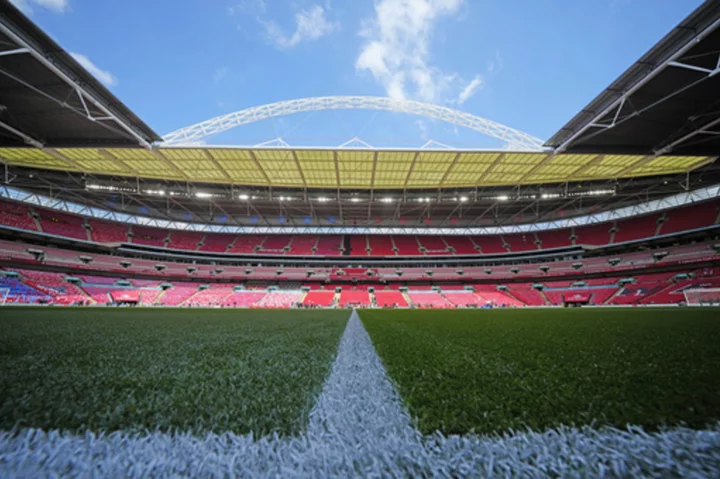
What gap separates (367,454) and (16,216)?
37113mm

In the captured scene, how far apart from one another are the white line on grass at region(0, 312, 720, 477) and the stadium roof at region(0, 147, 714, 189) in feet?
56.3

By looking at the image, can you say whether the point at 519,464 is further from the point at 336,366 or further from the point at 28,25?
the point at 28,25

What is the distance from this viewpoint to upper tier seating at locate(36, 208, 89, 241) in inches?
998

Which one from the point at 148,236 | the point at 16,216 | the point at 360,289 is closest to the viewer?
the point at 16,216

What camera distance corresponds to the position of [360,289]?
3216cm

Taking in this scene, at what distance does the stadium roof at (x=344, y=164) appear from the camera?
16.6 meters

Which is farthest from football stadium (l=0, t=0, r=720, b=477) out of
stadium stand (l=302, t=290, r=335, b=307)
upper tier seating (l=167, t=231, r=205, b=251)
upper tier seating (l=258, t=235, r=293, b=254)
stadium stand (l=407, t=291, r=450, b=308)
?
upper tier seating (l=167, t=231, r=205, b=251)

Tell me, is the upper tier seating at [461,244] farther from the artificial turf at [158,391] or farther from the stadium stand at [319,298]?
the artificial turf at [158,391]

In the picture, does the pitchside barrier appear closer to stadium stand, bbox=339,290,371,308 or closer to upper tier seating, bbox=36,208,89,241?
stadium stand, bbox=339,290,371,308

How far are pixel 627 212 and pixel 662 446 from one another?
124 feet

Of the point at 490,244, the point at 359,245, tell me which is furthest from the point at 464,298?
the point at 359,245

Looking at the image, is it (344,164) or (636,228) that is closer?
(344,164)

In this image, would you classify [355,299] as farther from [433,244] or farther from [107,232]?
[107,232]

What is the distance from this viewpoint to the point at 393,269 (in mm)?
34750
